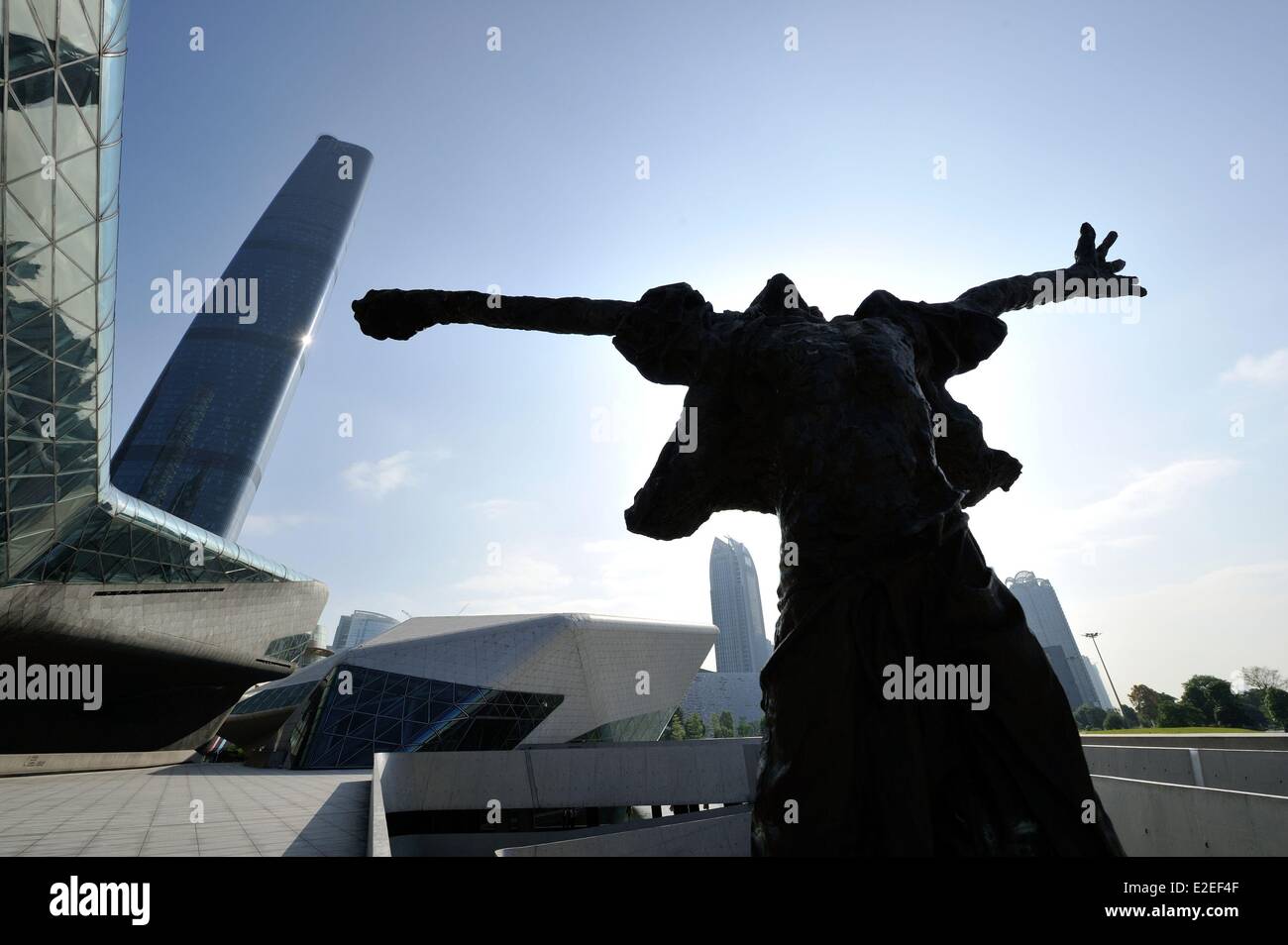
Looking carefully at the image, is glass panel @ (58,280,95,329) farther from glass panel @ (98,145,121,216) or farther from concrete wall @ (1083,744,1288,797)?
concrete wall @ (1083,744,1288,797)

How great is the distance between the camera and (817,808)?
7.25ft

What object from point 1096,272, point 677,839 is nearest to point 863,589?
point 1096,272

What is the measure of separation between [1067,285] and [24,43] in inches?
636

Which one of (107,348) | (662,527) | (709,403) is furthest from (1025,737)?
(107,348)

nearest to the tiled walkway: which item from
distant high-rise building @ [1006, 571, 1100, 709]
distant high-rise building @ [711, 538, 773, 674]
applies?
distant high-rise building @ [1006, 571, 1100, 709]

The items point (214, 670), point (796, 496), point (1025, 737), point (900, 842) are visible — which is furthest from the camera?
point (214, 670)

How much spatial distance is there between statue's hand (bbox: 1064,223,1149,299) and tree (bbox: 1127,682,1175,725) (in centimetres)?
6694

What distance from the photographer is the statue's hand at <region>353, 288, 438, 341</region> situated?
3.22 metres

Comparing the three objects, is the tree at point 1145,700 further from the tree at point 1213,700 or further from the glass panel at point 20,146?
the glass panel at point 20,146

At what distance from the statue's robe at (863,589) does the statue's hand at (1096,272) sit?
1.24 metres

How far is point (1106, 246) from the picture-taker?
4.05 metres

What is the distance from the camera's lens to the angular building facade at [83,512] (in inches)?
473
